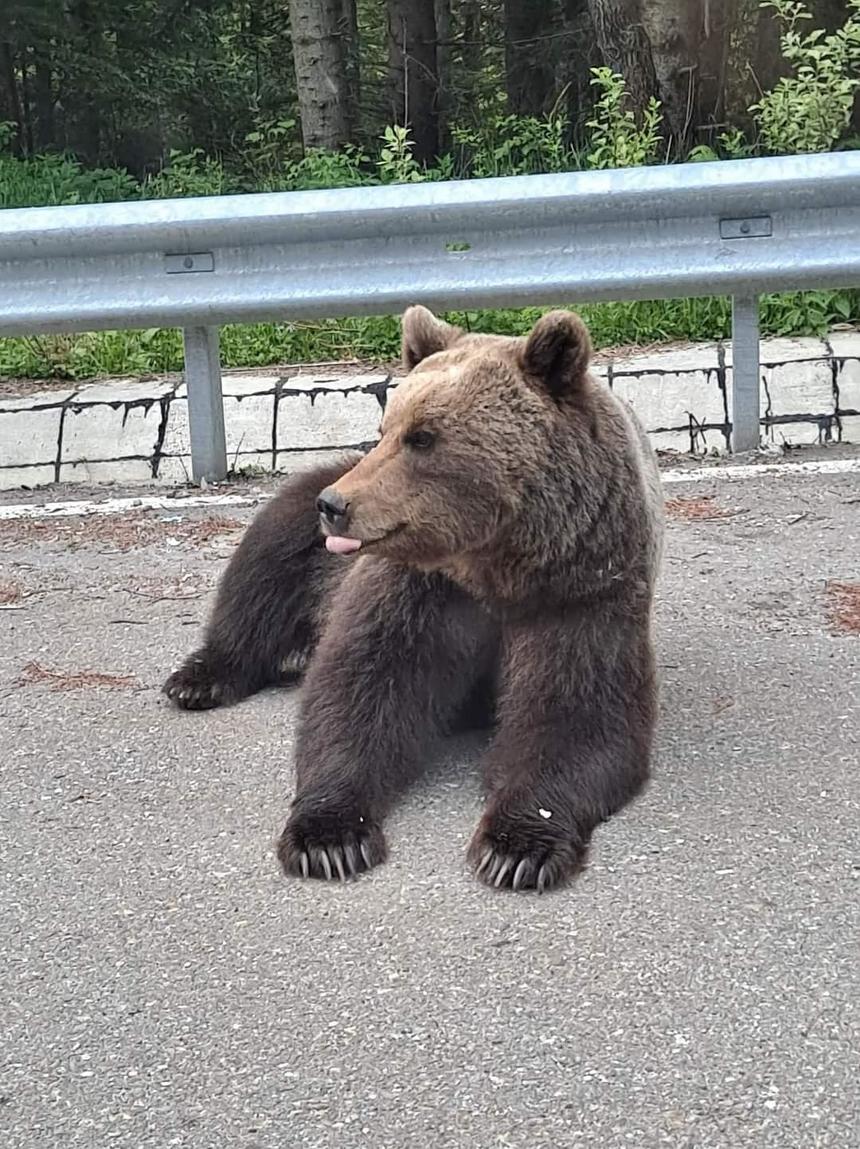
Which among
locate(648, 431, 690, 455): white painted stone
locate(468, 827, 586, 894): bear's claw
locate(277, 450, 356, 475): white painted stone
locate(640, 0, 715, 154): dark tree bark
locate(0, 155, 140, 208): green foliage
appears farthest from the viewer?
locate(640, 0, 715, 154): dark tree bark

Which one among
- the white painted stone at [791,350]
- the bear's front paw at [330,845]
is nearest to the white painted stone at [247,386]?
the white painted stone at [791,350]

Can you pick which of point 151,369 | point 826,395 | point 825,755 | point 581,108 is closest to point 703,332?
point 826,395

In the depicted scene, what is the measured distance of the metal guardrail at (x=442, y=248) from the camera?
5.08 m

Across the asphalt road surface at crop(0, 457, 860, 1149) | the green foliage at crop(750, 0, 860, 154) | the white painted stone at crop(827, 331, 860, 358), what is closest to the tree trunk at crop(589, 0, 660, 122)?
the green foliage at crop(750, 0, 860, 154)

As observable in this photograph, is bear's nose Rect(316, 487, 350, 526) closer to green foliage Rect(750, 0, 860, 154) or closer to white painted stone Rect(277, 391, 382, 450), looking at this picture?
white painted stone Rect(277, 391, 382, 450)

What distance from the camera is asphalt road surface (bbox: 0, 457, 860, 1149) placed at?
2.02m

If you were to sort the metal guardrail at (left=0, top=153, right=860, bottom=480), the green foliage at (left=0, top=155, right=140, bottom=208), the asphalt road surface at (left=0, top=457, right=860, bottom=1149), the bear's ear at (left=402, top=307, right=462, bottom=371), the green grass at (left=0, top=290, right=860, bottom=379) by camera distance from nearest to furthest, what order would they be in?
the asphalt road surface at (left=0, top=457, right=860, bottom=1149) < the bear's ear at (left=402, top=307, right=462, bottom=371) < the metal guardrail at (left=0, top=153, right=860, bottom=480) < the green grass at (left=0, top=290, right=860, bottom=379) < the green foliage at (left=0, top=155, right=140, bottom=208)

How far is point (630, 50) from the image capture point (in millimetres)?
9602

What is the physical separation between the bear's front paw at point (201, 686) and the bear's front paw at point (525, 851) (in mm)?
1118

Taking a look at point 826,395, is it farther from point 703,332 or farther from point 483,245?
point 483,245

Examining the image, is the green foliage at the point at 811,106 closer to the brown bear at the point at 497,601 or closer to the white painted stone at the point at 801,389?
the white painted stone at the point at 801,389

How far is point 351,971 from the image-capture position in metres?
2.38

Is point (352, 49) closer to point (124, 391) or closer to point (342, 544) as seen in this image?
point (124, 391)

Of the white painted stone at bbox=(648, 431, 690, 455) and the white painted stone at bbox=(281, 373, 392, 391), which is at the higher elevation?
the white painted stone at bbox=(281, 373, 392, 391)
